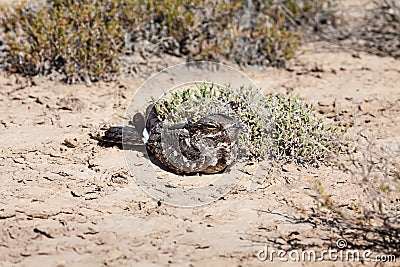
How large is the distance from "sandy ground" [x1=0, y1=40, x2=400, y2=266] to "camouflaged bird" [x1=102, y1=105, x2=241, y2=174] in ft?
0.88

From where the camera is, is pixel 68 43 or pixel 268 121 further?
pixel 68 43

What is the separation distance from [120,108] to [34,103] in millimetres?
807

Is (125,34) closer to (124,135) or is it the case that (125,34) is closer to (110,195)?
(124,135)

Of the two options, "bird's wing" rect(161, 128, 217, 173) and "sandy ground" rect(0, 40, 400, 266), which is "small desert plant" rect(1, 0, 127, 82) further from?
"bird's wing" rect(161, 128, 217, 173)

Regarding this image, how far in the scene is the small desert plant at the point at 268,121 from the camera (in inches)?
182

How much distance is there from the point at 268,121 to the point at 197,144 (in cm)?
69

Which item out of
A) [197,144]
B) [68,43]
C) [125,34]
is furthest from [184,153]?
[125,34]

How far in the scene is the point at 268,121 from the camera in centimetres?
475

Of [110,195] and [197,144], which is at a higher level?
[197,144]

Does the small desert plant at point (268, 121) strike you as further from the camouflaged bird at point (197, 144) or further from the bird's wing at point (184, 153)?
the bird's wing at point (184, 153)

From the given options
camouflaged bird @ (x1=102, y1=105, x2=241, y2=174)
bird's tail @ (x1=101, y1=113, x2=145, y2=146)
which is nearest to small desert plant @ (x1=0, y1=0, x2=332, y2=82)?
bird's tail @ (x1=101, y1=113, x2=145, y2=146)

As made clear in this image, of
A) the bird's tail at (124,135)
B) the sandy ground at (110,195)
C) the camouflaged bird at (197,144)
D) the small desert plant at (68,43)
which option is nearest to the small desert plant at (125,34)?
the small desert plant at (68,43)

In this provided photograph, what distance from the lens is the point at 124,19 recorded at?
6.35 metres

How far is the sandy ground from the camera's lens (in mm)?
3592
